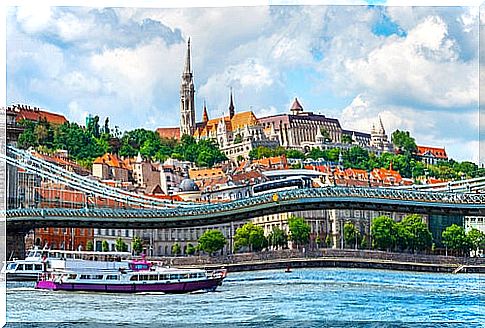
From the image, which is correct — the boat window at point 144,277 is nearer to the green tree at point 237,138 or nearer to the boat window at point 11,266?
the boat window at point 11,266

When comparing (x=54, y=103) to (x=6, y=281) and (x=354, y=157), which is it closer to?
(x=6, y=281)

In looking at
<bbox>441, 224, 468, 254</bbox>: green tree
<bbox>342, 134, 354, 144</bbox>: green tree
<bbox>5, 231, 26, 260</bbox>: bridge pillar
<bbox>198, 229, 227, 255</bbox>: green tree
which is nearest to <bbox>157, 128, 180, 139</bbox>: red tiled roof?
<bbox>198, 229, 227, 255</bbox>: green tree

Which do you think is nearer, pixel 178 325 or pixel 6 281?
pixel 178 325

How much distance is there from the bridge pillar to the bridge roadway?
133 mm

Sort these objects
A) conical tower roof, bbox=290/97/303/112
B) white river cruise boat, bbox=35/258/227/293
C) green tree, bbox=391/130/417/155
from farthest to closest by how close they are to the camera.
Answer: white river cruise boat, bbox=35/258/227/293 < green tree, bbox=391/130/417/155 < conical tower roof, bbox=290/97/303/112

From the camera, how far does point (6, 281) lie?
10859 millimetres

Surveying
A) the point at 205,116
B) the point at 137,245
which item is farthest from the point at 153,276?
the point at 205,116

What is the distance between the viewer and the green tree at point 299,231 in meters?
10.6

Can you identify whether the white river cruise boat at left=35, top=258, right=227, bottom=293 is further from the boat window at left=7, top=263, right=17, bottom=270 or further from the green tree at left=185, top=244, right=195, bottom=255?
the boat window at left=7, top=263, right=17, bottom=270

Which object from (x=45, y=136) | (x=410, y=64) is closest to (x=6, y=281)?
(x=45, y=136)

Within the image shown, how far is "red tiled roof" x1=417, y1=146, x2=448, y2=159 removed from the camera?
1038 cm

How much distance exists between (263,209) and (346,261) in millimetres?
1070

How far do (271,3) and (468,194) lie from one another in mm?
2983

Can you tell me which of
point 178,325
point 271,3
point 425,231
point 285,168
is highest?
point 271,3
